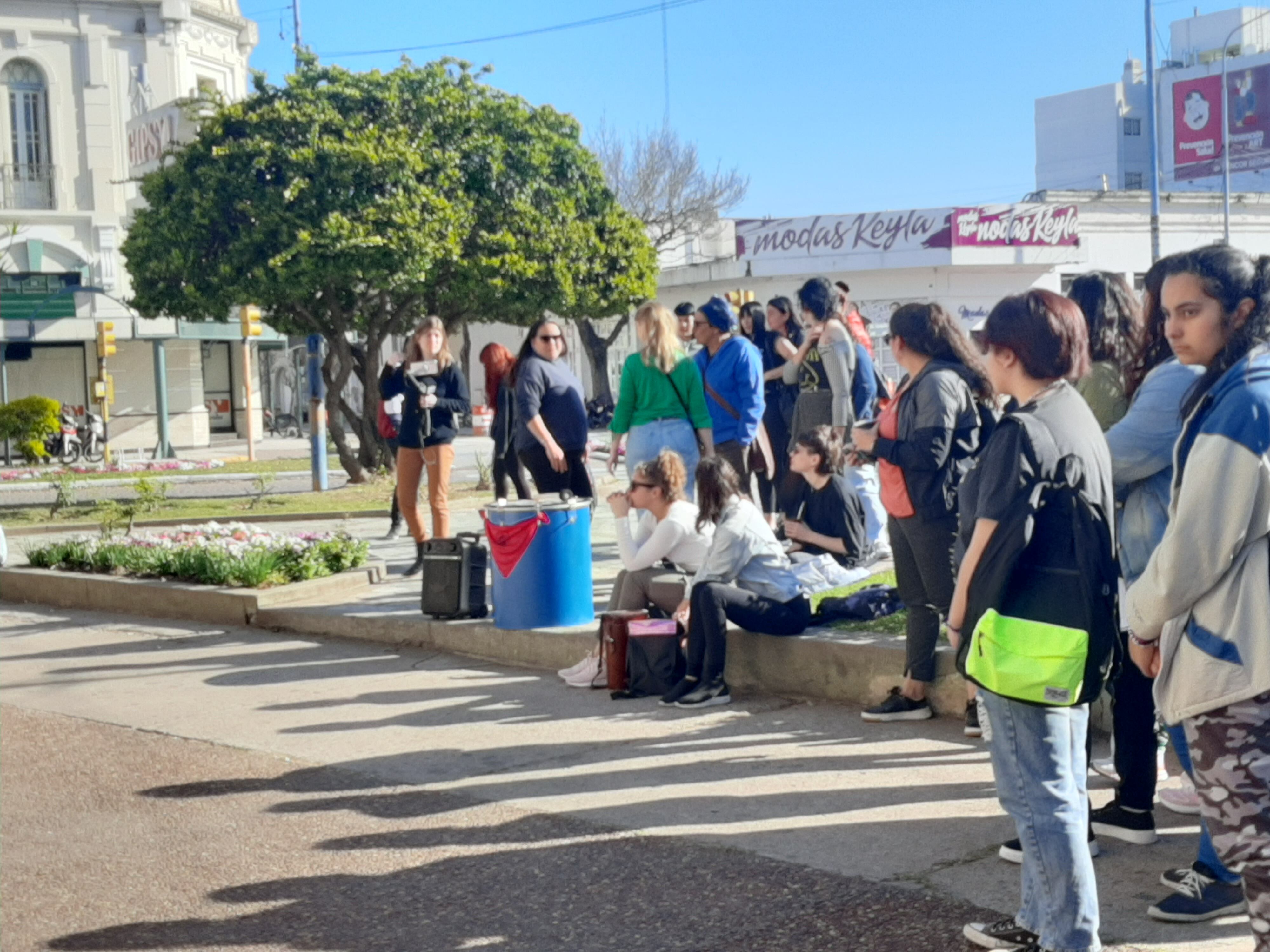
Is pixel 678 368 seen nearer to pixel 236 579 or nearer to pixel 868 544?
pixel 868 544

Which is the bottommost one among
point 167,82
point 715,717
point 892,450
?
point 715,717

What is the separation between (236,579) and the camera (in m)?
11.2

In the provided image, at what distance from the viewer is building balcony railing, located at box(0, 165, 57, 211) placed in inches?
1500

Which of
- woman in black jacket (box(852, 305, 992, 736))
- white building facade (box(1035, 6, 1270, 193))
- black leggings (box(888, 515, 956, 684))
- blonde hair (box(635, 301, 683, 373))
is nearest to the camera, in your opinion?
woman in black jacket (box(852, 305, 992, 736))

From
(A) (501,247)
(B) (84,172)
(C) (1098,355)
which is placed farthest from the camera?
(B) (84,172)

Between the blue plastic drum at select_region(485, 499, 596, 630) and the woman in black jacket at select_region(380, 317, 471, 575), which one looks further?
the woman in black jacket at select_region(380, 317, 471, 575)

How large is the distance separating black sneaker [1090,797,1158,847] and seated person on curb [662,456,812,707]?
2.58 m

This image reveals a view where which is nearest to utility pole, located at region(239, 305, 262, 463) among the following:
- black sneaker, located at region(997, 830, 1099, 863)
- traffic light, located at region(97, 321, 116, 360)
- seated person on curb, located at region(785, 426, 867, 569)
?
traffic light, located at region(97, 321, 116, 360)

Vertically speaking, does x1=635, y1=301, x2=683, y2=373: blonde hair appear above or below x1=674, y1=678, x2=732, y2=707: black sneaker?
above

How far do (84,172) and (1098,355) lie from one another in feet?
123

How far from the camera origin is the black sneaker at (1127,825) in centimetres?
509

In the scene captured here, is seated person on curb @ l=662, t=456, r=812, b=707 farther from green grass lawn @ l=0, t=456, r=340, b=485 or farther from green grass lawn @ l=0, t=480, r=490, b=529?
green grass lawn @ l=0, t=456, r=340, b=485

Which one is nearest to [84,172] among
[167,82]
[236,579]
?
[167,82]

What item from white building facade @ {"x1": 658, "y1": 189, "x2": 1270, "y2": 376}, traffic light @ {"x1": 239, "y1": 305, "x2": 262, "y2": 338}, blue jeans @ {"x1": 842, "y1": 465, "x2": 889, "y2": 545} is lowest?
blue jeans @ {"x1": 842, "y1": 465, "x2": 889, "y2": 545}
